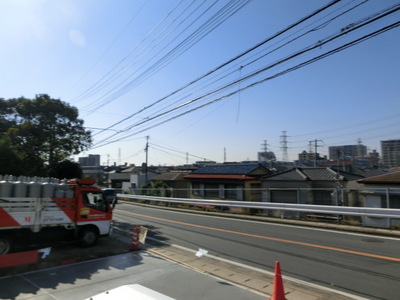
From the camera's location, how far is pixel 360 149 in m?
132

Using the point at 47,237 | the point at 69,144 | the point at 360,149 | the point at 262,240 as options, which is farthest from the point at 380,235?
the point at 360,149

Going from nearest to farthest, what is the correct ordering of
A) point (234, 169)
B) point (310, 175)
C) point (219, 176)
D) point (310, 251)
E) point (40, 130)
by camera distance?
1. point (310, 251)
2. point (40, 130)
3. point (310, 175)
4. point (219, 176)
5. point (234, 169)

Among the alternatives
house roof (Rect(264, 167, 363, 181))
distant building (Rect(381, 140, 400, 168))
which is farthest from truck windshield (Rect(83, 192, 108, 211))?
distant building (Rect(381, 140, 400, 168))

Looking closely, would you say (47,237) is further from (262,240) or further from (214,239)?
(262,240)

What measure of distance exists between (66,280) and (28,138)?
44.8ft

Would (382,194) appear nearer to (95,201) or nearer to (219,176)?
(219,176)

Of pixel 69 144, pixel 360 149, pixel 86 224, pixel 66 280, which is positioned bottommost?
pixel 66 280

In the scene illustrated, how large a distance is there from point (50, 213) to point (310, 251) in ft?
26.9

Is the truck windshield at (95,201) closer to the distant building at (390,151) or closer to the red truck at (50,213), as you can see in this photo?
the red truck at (50,213)

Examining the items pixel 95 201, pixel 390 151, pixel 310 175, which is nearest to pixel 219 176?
pixel 310 175

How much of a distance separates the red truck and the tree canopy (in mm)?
8119

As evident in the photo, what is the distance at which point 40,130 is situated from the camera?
1717 cm

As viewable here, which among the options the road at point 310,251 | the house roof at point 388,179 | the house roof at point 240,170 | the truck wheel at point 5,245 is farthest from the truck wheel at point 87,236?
the house roof at point 240,170

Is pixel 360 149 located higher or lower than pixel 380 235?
higher
